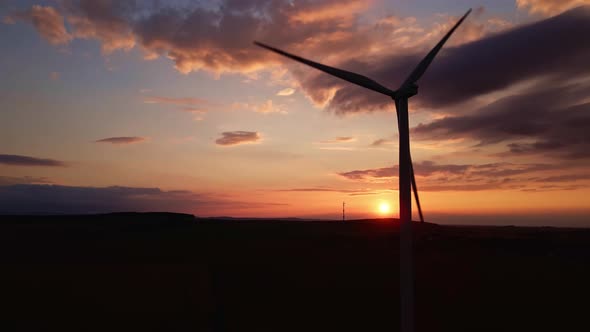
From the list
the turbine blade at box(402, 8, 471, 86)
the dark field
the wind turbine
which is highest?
the turbine blade at box(402, 8, 471, 86)

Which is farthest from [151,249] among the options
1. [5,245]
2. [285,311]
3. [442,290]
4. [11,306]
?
[442,290]

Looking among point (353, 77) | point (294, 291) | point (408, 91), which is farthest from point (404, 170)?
point (294, 291)

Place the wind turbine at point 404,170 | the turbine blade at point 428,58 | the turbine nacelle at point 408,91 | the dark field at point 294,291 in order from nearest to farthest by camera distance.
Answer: the wind turbine at point 404,170 < the turbine nacelle at point 408,91 < the turbine blade at point 428,58 < the dark field at point 294,291

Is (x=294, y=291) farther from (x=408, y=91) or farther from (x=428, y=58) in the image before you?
(x=428, y=58)

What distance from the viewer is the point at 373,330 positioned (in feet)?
86.4

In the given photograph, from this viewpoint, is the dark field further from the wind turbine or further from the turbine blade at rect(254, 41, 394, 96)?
the turbine blade at rect(254, 41, 394, 96)

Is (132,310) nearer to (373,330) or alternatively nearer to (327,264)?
(373,330)

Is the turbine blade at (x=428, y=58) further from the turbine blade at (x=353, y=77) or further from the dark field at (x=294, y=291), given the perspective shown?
the dark field at (x=294, y=291)

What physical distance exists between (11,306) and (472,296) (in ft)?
109

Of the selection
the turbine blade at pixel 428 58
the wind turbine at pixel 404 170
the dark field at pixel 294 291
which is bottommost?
the dark field at pixel 294 291

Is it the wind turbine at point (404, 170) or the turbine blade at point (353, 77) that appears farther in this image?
the turbine blade at point (353, 77)

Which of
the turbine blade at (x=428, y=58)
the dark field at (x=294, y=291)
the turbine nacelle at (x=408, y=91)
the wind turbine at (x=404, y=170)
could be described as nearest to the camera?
the wind turbine at (x=404, y=170)

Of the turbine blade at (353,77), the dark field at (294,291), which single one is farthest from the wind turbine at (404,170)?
the dark field at (294,291)

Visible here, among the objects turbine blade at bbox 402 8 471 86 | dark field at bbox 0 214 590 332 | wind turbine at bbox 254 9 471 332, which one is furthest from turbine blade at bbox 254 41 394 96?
dark field at bbox 0 214 590 332
